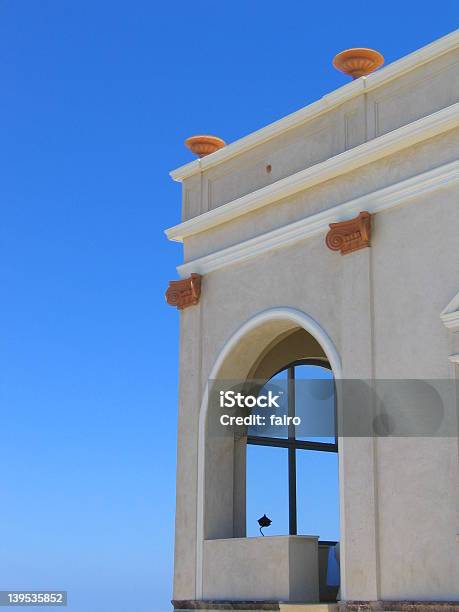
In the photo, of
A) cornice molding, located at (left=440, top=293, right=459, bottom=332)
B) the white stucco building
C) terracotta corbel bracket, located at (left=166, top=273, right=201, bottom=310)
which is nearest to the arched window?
the white stucco building

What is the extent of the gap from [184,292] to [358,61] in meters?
4.38

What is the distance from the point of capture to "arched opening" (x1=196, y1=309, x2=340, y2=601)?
49.1 feet

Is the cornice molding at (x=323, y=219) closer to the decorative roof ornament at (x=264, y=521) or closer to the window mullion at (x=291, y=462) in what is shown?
the window mullion at (x=291, y=462)

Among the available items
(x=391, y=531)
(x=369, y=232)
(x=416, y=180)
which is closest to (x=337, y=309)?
(x=369, y=232)

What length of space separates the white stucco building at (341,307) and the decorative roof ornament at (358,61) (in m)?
0.33

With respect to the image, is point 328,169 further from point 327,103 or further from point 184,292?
point 184,292

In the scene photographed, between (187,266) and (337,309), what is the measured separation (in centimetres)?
350

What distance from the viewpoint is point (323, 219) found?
13938mm

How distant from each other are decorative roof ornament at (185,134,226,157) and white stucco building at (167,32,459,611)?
0.38 metres

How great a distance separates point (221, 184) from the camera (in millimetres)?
16312

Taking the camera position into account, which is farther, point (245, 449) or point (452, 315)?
point (245, 449)

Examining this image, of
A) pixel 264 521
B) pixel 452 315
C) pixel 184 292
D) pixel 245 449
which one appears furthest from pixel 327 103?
pixel 264 521

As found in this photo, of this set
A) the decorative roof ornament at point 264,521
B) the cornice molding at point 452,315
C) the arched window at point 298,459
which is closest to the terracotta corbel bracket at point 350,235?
the cornice molding at point 452,315

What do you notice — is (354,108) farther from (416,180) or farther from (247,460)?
(247,460)
